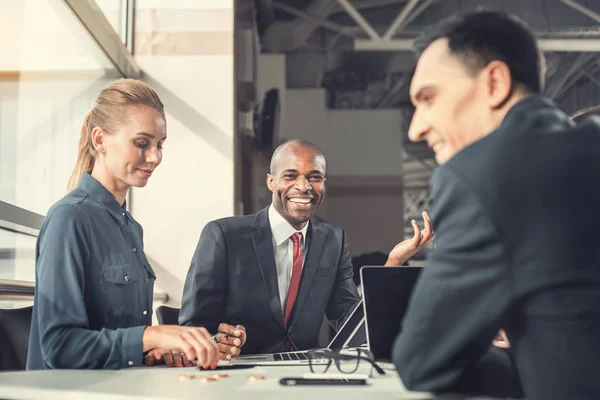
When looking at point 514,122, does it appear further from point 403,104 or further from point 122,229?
point 403,104

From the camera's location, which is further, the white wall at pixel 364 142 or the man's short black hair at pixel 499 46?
the white wall at pixel 364 142

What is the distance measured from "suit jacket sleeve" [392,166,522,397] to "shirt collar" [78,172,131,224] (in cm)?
119

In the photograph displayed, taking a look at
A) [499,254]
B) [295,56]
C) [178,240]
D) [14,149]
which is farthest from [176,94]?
[295,56]

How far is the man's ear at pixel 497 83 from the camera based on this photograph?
103cm

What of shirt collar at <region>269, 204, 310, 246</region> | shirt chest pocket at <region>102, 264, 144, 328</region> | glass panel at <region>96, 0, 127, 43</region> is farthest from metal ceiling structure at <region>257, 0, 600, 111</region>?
shirt chest pocket at <region>102, 264, 144, 328</region>

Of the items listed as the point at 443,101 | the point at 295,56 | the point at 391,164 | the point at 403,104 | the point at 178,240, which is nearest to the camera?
the point at 443,101

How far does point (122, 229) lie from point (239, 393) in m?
0.90

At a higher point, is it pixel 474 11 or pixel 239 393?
pixel 474 11

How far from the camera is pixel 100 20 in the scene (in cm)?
364

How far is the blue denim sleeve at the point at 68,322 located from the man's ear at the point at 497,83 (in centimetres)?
103

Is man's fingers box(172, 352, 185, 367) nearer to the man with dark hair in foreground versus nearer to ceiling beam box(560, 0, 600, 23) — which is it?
the man with dark hair in foreground

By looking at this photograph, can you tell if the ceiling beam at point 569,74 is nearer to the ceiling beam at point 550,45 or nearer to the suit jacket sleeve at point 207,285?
the ceiling beam at point 550,45

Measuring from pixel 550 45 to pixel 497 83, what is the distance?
7322mm

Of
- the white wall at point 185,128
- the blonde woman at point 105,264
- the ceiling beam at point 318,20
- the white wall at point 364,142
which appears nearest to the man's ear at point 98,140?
the blonde woman at point 105,264
